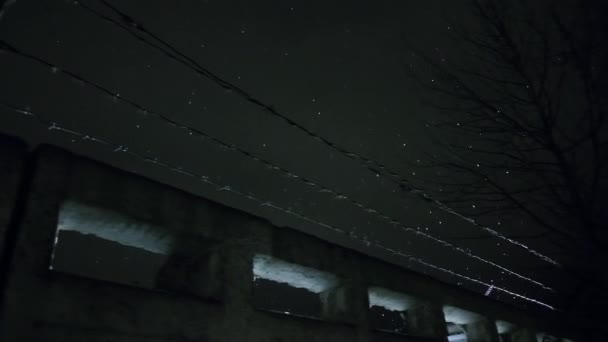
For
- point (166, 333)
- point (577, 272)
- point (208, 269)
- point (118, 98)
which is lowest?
point (166, 333)

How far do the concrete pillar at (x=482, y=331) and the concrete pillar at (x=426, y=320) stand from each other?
1.36 m

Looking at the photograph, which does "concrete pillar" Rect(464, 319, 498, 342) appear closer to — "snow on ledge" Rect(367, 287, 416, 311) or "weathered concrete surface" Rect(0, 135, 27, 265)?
"snow on ledge" Rect(367, 287, 416, 311)

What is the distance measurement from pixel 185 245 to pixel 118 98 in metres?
1.72

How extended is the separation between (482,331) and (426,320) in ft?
5.38

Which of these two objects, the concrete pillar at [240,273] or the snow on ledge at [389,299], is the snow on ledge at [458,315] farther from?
the concrete pillar at [240,273]

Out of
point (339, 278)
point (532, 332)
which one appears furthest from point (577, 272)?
point (339, 278)

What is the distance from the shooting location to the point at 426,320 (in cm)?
630

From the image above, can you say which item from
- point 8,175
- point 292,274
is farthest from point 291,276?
point 8,175

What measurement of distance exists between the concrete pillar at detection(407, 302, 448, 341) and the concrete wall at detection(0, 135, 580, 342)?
1006 millimetres

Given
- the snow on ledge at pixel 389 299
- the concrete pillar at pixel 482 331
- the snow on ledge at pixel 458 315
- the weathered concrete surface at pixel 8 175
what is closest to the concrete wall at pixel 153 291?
the weathered concrete surface at pixel 8 175

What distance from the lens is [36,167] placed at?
342 centimetres

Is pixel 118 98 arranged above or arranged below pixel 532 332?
above

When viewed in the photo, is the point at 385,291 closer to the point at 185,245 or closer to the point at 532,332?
the point at 185,245

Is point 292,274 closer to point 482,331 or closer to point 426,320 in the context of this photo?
point 426,320
